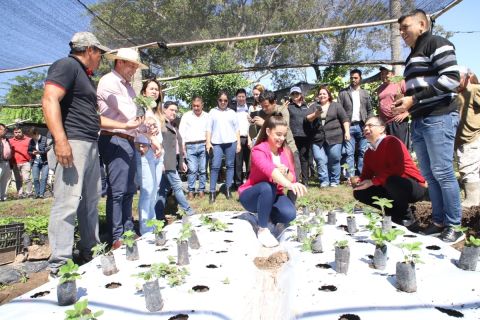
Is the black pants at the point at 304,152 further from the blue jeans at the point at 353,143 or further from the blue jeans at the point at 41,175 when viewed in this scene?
the blue jeans at the point at 41,175

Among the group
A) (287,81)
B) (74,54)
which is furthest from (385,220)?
(287,81)

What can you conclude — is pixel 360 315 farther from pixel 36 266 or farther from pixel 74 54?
pixel 36 266

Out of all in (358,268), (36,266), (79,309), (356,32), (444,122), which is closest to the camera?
(79,309)

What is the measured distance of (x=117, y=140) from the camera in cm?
291

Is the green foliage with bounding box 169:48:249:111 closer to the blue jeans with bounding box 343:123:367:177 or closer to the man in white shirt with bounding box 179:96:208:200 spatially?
the man in white shirt with bounding box 179:96:208:200

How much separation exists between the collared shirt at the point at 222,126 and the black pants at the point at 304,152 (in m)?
1.09

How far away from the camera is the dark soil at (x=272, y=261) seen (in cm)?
237

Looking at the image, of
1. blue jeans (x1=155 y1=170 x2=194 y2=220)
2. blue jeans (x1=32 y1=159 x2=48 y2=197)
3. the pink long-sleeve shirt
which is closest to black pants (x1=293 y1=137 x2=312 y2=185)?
blue jeans (x1=155 y1=170 x2=194 y2=220)

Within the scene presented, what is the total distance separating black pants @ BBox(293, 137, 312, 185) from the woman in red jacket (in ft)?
7.28

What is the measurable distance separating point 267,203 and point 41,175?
654 centimetres

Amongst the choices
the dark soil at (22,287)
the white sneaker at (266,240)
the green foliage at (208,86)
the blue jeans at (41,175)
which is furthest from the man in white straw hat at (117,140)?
the green foliage at (208,86)

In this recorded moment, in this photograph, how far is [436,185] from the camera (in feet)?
8.70

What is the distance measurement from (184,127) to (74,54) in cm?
278

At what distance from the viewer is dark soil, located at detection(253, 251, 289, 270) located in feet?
7.79
